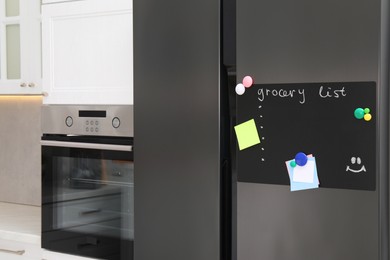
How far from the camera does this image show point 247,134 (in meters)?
1.69

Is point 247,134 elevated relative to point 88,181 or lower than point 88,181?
elevated

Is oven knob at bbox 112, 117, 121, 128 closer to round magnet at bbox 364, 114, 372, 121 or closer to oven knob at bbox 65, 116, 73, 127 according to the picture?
oven knob at bbox 65, 116, 73, 127

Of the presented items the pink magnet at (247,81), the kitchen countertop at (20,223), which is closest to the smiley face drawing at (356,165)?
the pink magnet at (247,81)

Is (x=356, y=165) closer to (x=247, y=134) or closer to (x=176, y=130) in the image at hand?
(x=247, y=134)

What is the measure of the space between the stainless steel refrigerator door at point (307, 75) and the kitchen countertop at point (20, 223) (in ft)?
3.94

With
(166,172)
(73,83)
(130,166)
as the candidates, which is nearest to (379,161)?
(166,172)

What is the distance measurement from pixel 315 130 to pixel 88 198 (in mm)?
1048

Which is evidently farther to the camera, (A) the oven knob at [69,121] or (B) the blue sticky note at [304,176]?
(A) the oven knob at [69,121]

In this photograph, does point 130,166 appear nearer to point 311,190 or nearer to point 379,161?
point 311,190

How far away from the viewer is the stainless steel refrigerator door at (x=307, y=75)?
4.98 ft

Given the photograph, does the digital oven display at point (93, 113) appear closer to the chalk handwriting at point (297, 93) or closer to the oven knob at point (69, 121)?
the oven knob at point (69, 121)

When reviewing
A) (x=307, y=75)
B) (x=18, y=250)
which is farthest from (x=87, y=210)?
(x=307, y=75)

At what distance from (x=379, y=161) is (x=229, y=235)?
0.53 meters

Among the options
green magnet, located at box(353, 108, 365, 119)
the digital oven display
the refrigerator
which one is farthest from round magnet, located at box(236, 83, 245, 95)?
the digital oven display
